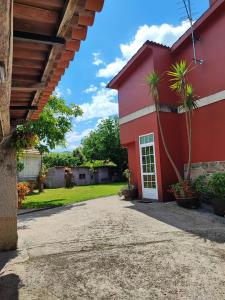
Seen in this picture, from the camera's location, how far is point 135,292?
404 cm

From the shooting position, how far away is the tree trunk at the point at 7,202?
6.15 metres

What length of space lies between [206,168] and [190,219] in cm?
281

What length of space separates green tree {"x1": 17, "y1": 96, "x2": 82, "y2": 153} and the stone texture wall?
23.3 feet

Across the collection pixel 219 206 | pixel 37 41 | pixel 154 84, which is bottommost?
pixel 219 206

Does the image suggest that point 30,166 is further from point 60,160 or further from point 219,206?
point 219,206

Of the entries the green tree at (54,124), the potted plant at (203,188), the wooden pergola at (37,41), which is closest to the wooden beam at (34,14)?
the wooden pergola at (37,41)

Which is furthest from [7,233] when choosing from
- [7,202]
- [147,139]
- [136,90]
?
[136,90]

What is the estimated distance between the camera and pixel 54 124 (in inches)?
585

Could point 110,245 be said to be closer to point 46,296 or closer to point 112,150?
point 46,296

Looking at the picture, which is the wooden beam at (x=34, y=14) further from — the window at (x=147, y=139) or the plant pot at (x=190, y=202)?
the window at (x=147, y=139)

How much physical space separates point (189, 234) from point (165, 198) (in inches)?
174

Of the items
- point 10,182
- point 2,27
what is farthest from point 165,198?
point 2,27

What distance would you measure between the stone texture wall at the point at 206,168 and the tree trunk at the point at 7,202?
6803mm

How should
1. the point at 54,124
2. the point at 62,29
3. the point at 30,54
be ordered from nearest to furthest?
the point at 62,29
the point at 30,54
the point at 54,124
